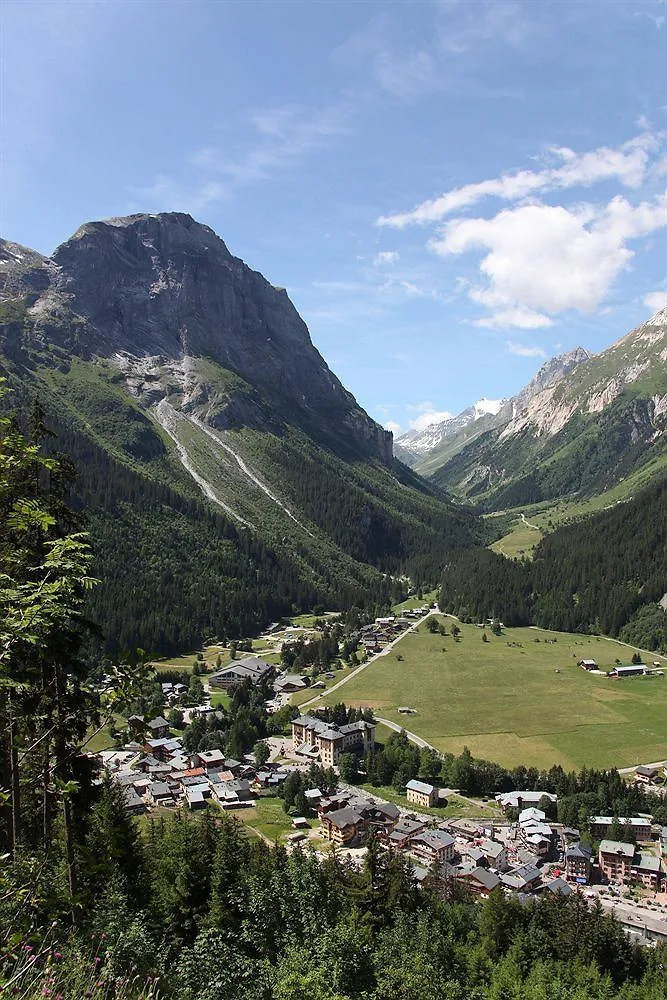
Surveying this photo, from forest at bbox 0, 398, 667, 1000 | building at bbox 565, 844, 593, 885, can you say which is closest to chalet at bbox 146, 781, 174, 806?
forest at bbox 0, 398, 667, 1000

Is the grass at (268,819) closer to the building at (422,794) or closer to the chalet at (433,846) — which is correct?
the chalet at (433,846)

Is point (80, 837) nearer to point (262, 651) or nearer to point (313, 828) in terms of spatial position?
point (313, 828)

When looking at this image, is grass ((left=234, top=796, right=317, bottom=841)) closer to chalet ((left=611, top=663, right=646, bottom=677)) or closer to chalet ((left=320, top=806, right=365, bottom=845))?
chalet ((left=320, top=806, right=365, bottom=845))

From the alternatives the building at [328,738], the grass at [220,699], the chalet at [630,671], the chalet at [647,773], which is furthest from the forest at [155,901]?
the chalet at [630,671]

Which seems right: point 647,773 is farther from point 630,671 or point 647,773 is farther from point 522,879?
point 630,671

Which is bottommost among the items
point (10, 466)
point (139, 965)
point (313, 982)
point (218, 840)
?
point (218, 840)

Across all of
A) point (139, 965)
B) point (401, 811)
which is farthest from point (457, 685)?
point (139, 965)

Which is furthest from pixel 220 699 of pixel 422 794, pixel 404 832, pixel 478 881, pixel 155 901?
pixel 155 901
